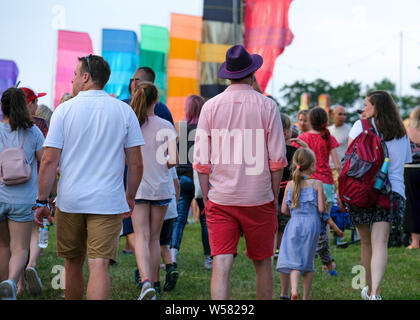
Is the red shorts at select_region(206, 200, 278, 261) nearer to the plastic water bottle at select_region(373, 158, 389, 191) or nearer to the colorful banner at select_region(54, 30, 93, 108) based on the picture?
the plastic water bottle at select_region(373, 158, 389, 191)

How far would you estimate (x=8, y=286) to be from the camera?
5000mm

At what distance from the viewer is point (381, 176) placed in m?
5.64

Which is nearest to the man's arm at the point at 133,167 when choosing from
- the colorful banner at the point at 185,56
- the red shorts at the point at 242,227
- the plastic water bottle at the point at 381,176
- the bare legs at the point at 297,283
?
the red shorts at the point at 242,227

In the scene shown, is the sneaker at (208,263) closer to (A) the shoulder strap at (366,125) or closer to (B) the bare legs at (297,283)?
(B) the bare legs at (297,283)

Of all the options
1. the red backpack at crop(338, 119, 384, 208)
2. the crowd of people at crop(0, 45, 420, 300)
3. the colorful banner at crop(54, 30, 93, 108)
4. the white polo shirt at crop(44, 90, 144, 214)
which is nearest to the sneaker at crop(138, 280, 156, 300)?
the crowd of people at crop(0, 45, 420, 300)

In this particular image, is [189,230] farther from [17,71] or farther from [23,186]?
[23,186]

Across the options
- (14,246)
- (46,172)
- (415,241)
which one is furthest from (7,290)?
(415,241)

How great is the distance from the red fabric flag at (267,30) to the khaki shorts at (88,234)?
1060cm

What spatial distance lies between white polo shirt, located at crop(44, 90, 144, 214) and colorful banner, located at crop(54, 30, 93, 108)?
9.82 meters

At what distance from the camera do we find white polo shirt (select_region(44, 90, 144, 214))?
416 centimetres

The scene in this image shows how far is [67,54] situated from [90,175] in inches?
415

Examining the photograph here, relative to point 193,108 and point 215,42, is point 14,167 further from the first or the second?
point 215,42

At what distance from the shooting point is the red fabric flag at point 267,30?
1468cm

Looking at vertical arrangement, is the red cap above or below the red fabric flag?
below
